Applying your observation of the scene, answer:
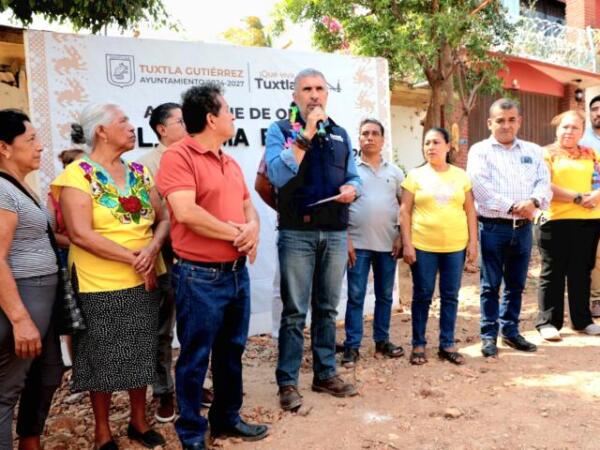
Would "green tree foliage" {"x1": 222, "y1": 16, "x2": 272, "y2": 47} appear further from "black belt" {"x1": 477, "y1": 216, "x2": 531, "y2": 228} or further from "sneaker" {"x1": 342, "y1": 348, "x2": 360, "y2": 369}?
"sneaker" {"x1": 342, "y1": 348, "x2": 360, "y2": 369}

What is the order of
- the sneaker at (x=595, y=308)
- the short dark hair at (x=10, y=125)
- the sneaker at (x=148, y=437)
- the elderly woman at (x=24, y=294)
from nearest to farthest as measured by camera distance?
the elderly woman at (x=24, y=294), the short dark hair at (x=10, y=125), the sneaker at (x=148, y=437), the sneaker at (x=595, y=308)

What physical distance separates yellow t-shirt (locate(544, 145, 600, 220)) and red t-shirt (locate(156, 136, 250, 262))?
3.21 meters

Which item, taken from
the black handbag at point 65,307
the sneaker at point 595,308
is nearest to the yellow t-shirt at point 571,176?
the sneaker at point 595,308

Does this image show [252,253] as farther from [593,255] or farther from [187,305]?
[593,255]

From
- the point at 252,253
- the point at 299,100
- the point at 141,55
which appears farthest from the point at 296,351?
the point at 141,55

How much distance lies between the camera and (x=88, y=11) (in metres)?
5.93

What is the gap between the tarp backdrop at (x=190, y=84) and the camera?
4227 mm

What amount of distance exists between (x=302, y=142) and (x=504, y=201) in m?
1.94

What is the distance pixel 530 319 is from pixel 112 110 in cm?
460

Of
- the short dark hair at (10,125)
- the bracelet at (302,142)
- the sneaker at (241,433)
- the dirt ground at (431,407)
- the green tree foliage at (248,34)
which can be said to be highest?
the green tree foliage at (248,34)

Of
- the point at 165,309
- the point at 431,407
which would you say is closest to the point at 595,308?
the point at 431,407

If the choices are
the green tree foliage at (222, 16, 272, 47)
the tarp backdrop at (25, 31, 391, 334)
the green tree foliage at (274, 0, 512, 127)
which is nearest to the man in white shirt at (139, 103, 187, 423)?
the tarp backdrop at (25, 31, 391, 334)

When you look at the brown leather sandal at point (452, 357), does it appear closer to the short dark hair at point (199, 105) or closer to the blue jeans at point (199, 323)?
the blue jeans at point (199, 323)

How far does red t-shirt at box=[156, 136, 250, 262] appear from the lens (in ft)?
8.52
